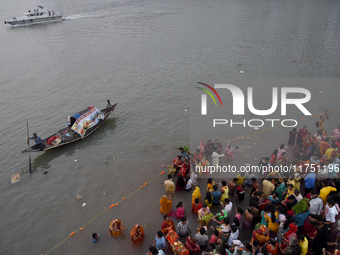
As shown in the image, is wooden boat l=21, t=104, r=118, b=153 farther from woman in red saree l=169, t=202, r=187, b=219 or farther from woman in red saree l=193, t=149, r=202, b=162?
woman in red saree l=169, t=202, r=187, b=219

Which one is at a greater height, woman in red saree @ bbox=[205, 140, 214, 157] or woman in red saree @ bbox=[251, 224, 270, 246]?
woman in red saree @ bbox=[205, 140, 214, 157]

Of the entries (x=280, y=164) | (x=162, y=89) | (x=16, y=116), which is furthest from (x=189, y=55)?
(x=280, y=164)

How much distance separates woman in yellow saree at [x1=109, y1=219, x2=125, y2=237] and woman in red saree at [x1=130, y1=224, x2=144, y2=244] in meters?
0.61

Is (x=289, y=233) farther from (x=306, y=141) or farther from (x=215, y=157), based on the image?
(x=306, y=141)

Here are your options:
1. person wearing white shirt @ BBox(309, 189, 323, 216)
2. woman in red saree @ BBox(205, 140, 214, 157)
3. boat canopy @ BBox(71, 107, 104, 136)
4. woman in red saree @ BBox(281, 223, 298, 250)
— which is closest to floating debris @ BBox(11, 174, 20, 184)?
boat canopy @ BBox(71, 107, 104, 136)

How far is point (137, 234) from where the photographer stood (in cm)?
779

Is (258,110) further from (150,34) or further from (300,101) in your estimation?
(150,34)

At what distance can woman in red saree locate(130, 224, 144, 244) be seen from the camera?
7738 mm

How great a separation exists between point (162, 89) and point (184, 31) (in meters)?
19.0

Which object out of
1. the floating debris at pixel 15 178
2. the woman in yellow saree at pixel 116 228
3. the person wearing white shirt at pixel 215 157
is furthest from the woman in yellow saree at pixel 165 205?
the floating debris at pixel 15 178

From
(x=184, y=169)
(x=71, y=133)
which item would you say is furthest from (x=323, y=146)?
(x=71, y=133)

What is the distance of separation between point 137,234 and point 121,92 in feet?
45.0

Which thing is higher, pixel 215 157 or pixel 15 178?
pixel 215 157

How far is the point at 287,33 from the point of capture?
30062 mm
